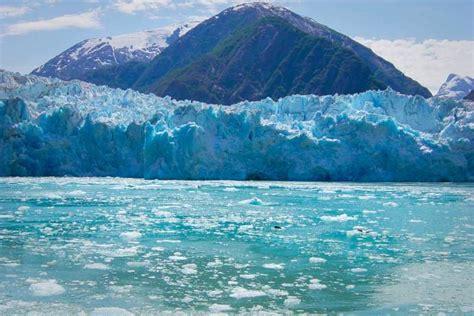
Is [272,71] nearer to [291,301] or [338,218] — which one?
[338,218]

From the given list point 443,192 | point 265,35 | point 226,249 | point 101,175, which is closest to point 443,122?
point 443,192

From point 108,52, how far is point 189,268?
119274 millimetres

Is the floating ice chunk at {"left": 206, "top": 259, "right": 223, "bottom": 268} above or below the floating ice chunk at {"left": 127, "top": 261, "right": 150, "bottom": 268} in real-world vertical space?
above

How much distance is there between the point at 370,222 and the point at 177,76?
67926 millimetres

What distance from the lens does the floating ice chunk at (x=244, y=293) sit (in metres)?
5.61

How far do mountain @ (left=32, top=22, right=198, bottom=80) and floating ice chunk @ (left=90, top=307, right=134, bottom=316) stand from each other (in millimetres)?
109389

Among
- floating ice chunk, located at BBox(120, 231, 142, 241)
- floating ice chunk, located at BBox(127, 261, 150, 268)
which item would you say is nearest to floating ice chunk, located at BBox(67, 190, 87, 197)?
floating ice chunk, located at BBox(120, 231, 142, 241)

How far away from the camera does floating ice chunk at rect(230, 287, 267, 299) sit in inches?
221

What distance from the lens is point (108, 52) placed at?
A: 121 meters

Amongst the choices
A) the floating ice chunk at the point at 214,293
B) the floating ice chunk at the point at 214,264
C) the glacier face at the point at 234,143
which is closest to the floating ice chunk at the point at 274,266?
the floating ice chunk at the point at 214,264

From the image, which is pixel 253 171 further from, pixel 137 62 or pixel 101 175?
pixel 137 62

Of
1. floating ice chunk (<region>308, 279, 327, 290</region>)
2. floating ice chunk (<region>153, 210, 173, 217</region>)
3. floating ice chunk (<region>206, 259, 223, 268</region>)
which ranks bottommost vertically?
floating ice chunk (<region>206, 259, 223, 268</region>)

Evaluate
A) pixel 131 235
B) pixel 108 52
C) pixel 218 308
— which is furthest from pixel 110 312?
pixel 108 52

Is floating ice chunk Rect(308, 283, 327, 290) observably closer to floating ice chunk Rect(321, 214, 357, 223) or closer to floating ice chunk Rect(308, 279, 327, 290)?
floating ice chunk Rect(308, 279, 327, 290)
